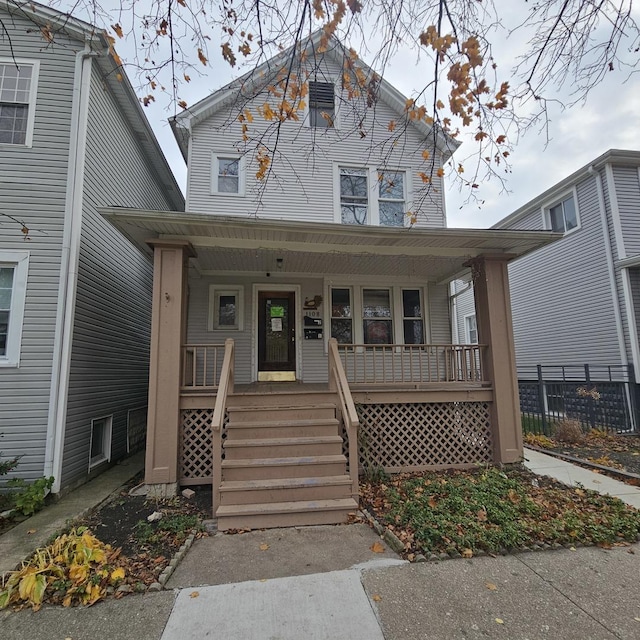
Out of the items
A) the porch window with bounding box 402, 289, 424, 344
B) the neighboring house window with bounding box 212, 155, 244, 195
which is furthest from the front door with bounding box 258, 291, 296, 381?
the porch window with bounding box 402, 289, 424, 344

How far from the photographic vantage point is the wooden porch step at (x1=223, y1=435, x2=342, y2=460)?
4.74m

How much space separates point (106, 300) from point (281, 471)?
451 centimetres

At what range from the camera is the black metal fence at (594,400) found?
9023mm

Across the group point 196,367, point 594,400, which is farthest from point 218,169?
point 594,400

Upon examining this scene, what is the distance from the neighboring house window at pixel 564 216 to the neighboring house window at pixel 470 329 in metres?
4.98

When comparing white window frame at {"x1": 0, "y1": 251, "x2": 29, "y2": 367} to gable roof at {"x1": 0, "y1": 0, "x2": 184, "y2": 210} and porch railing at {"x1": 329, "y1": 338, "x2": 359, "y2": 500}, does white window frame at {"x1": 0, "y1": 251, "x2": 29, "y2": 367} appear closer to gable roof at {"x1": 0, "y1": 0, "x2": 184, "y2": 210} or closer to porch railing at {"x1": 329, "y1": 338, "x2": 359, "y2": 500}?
gable roof at {"x1": 0, "y1": 0, "x2": 184, "y2": 210}

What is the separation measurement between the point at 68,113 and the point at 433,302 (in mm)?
7624

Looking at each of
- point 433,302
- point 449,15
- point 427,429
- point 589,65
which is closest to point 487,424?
point 427,429

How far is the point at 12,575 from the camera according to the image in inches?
119

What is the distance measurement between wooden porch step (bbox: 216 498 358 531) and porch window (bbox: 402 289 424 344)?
5020mm

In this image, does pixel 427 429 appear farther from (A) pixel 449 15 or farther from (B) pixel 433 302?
(A) pixel 449 15

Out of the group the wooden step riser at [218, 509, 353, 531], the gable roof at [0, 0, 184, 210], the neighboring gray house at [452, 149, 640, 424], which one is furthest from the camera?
the neighboring gray house at [452, 149, 640, 424]

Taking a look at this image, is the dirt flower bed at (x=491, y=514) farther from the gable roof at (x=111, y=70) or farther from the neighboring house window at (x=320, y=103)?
the neighboring house window at (x=320, y=103)

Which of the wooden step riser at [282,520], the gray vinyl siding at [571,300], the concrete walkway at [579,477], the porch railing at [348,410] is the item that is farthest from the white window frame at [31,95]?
the gray vinyl siding at [571,300]
